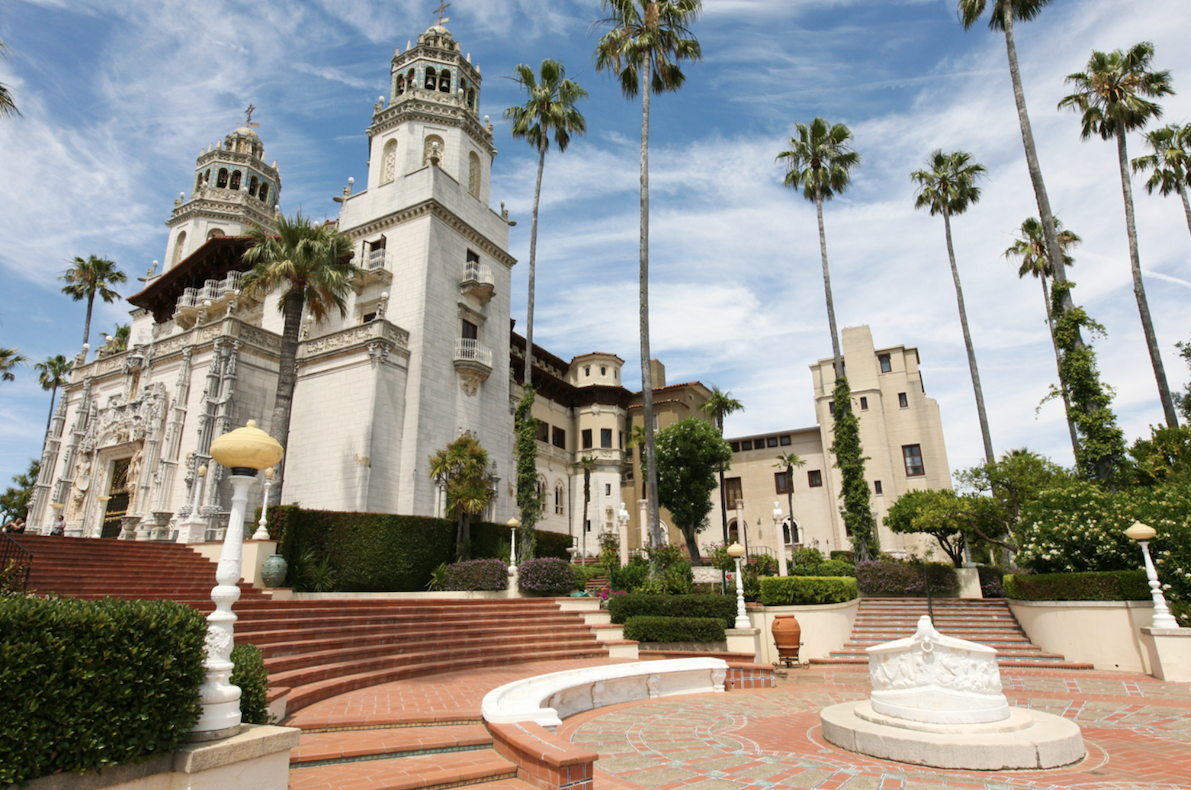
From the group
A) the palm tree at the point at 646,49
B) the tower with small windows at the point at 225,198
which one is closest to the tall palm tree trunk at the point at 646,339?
the palm tree at the point at 646,49

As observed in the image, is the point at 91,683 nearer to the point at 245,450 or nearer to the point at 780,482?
the point at 245,450

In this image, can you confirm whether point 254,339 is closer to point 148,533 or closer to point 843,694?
point 148,533

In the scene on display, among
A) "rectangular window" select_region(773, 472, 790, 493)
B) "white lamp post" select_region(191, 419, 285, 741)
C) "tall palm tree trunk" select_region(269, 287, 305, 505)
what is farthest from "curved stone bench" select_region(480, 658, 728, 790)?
"rectangular window" select_region(773, 472, 790, 493)

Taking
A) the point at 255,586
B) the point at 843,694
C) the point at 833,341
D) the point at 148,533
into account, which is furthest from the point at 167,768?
the point at 833,341

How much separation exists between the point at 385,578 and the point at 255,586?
4.85 m

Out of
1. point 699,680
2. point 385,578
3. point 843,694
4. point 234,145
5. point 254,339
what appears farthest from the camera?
point 234,145

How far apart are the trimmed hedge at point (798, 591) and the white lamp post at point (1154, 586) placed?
7179 mm

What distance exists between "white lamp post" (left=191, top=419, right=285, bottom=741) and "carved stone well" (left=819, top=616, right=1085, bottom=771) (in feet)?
21.1

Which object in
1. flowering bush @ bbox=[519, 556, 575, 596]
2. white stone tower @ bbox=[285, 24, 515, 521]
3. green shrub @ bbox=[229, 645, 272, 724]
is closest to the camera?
green shrub @ bbox=[229, 645, 272, 724]

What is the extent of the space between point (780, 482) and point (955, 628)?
2872 centimetres

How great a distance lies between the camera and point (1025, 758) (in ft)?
20.4

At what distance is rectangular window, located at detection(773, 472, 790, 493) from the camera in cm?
4591

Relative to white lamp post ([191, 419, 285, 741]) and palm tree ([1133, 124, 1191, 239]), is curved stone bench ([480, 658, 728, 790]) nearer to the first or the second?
white lamp post ([191, 419, 285, 741])

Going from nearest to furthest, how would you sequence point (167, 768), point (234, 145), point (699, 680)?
point (167, 768) < point (699, 680) < point (234, 145)
